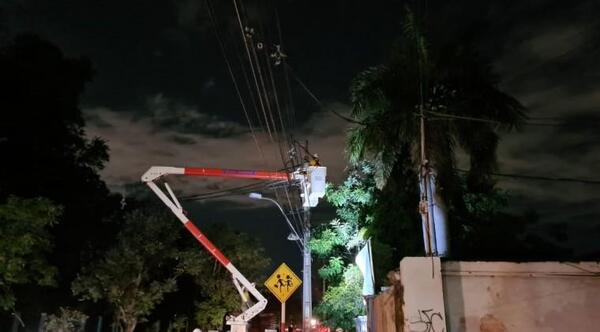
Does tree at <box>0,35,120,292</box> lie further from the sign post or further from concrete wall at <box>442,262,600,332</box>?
concrete wall at <box>442,262,600,332</box>

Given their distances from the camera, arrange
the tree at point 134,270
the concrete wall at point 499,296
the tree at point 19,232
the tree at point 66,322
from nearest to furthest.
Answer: the concrete wall at point 499,296 < the tree at point 19,232 < the tree at point 66,322 < the tree at point 134,270

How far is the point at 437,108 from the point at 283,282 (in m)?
6.80

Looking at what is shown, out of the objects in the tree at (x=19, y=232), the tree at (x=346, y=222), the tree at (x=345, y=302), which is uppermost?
the tree at (x=346, y=222)

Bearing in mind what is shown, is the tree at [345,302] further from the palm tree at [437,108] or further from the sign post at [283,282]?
the palm tree at [437,108]

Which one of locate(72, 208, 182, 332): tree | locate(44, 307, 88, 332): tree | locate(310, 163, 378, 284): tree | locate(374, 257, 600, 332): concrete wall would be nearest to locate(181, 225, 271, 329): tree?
locate(72, 208, 182, 332): tree

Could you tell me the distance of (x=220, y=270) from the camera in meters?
34.5

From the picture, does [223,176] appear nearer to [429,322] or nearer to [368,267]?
[368,267]

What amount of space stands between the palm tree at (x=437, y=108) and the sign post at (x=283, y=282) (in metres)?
4.21

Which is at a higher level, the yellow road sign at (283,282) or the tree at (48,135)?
the tree at (48,135)

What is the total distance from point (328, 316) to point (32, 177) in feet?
42.4

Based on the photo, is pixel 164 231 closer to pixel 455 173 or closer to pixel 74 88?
pixel 74 88

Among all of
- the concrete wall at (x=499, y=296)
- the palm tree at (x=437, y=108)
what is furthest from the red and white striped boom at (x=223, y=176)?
the concrete wall at (x=499, y=296)

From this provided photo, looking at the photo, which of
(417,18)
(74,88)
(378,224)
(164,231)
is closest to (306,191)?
(378,224)

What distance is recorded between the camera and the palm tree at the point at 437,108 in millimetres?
15633
